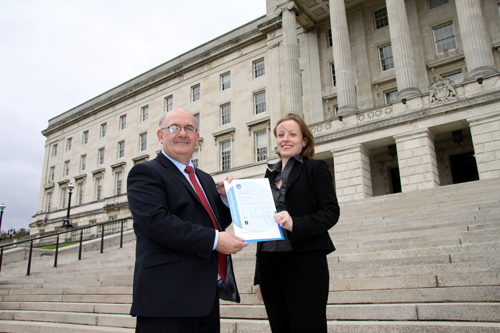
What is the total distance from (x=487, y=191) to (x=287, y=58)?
16.2 meters

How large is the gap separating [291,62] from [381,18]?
7.47 m

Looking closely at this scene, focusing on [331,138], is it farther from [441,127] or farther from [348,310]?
[348,310]

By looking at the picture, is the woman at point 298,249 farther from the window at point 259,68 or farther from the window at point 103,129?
the window at point 103,129

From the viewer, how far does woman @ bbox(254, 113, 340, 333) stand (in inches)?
98.8

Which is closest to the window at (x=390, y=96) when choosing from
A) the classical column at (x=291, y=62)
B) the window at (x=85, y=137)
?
the classical column at (x=291, y=62)

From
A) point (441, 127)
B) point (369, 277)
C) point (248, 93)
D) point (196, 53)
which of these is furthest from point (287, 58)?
point (369, 277)

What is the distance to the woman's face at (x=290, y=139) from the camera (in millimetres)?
3090

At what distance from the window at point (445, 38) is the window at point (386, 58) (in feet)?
9.40

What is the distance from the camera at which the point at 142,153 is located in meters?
36.2

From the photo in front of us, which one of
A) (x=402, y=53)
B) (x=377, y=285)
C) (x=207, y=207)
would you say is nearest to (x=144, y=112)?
(x=402, y=53)

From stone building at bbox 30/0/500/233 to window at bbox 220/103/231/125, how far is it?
20cm

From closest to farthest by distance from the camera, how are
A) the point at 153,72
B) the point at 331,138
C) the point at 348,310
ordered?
1. the point at 348,310
2. the point at 331,138
3. the point at 153,72

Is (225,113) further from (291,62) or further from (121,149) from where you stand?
(121,149)

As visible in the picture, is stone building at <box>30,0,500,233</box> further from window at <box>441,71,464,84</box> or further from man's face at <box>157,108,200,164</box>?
man's face at <box>157,108,200,164</box>
